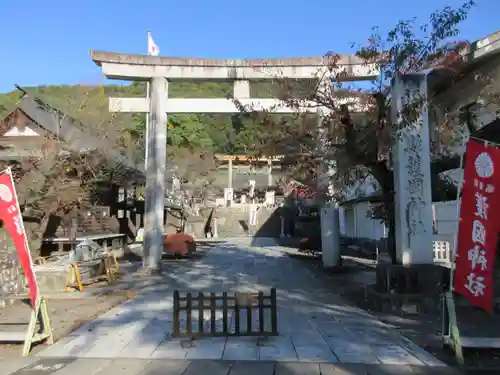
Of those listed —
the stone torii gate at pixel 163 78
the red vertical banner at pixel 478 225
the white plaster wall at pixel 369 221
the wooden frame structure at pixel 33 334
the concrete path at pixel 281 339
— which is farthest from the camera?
the white plaster wall at pixel 369 221

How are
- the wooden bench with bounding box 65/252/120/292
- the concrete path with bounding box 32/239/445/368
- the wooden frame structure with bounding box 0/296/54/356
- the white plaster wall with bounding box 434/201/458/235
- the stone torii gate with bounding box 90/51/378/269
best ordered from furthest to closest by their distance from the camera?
1. the white plaster wall with bounding box 434/201/458/235
2. the stone torii gate with bounding box 90/51/378/269
3. the wooden bench with bounding box 65/252/120/292
4. the wooden frame structure with bounding box 0/296/54/356
5. the concrete path with bounding box 32/239/445/368

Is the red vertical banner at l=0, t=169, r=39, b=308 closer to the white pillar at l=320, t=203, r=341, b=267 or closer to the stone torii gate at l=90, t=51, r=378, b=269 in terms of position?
the stone torii gate at l=90, t=51, r=378, b=269

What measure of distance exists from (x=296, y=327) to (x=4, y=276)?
20.2ft

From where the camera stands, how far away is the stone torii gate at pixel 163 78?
16223 mm

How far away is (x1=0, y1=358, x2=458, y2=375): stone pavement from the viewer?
5.96m

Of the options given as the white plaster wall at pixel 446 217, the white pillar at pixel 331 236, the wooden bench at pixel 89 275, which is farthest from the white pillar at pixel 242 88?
the white plaster wall at pixel 446 217

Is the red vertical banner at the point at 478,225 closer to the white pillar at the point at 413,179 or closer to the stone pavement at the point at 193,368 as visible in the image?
the stone pavement at the point at 193,368

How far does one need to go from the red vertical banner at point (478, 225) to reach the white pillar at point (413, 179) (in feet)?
11.3

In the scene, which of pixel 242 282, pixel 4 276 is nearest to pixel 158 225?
pixel 242 282

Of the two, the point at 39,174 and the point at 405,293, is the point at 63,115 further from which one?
the point at 405,293

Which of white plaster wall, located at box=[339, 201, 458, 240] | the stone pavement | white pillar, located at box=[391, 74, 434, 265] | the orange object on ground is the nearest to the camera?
the stone pavement

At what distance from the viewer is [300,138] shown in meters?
11.3

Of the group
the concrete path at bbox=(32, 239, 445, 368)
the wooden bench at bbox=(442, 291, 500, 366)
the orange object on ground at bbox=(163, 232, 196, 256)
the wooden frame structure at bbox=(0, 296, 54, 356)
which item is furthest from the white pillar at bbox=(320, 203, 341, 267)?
the wooden frame structure at bbox=(0, 296, 54, 356)

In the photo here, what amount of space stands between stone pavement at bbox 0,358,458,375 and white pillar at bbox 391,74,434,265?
446cm
